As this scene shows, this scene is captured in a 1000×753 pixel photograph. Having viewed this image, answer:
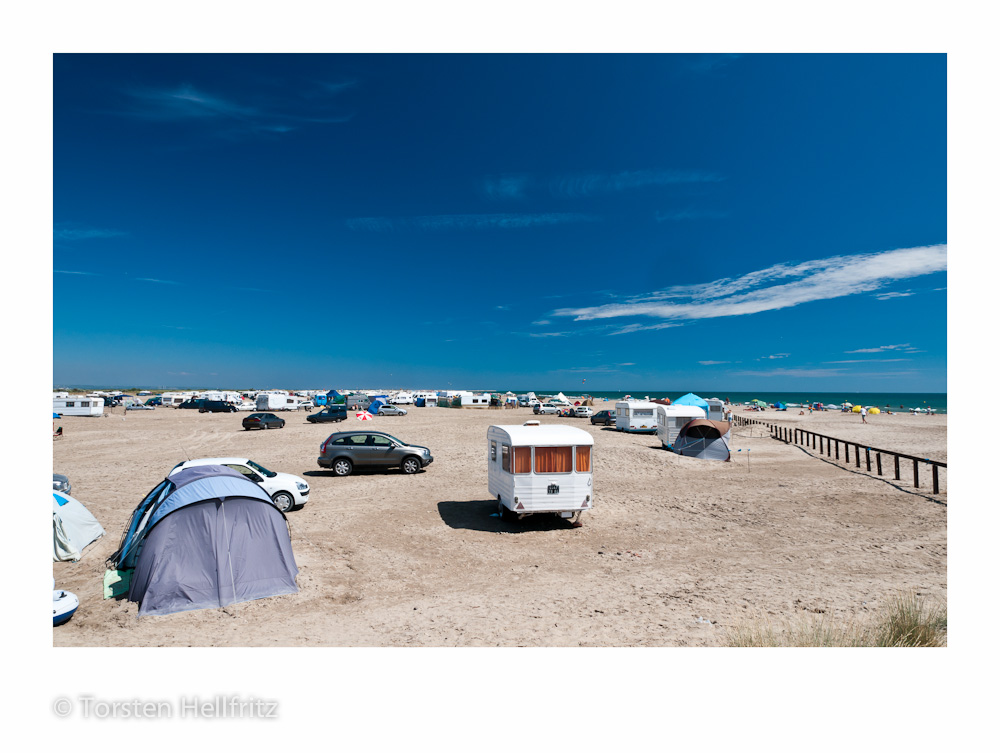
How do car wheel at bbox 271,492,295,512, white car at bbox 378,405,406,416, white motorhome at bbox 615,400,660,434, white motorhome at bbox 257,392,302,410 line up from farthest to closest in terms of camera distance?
white motorhome at bbox 257,392,302,410 → white car at bbox 378,405,406,416 → white motorhome at bbox 615,400,660,434 → car wheel at bbox 271,492,295,512

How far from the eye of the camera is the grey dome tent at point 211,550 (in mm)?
7965

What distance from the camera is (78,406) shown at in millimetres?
50219

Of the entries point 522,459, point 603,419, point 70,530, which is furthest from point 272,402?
point 522,459

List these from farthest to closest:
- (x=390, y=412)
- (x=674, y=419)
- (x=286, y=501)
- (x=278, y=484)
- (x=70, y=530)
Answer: (x=390, y=412)
(x=674, y=419)
(x=286, y=501)
(x=278, y=484)
(x=70, y=530)

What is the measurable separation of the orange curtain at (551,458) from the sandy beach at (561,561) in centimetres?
158

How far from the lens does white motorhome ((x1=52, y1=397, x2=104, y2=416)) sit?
49.0 m

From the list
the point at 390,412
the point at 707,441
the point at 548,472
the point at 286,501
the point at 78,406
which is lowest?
the point at 390,412

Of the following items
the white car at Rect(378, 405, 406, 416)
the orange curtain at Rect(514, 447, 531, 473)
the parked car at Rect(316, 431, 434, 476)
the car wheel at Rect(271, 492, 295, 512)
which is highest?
the orange curtain at Rect(514, 447, 531, 473)

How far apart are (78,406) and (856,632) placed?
63.4 metres

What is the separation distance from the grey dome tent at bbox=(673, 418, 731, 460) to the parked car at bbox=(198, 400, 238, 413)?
182 feet

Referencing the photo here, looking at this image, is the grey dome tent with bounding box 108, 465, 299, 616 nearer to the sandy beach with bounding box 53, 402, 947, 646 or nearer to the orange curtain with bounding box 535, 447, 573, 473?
the sandy beach with bounding box 53, 402, 947, 646

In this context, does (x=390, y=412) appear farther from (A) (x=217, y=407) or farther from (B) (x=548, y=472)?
(B) (x=548, y=472)

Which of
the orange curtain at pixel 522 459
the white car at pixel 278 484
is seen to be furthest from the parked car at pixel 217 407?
the orange curtain at pixel 522 459

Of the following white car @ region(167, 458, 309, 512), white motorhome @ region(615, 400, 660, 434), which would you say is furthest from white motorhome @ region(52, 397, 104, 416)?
white motorhome @ region(615, 400, 660, 434)
